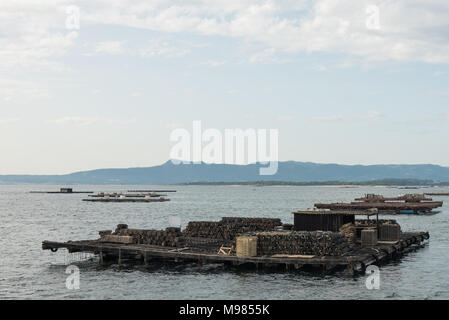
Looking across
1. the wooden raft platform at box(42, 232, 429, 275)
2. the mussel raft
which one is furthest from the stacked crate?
the wooden raft platform at box(42, 232, 429, 275)

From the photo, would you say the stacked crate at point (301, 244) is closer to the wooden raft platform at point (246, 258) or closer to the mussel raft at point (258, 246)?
the mussel raft at point (258, 246)

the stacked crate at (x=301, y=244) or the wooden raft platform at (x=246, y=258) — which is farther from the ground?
the stacked crate at (x=301, y=244)

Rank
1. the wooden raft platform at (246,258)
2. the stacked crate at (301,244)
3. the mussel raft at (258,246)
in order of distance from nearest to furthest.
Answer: the wooden raft platform at (246,258) → the mussel raft at (258,246) → the stacked crate at (301,244)

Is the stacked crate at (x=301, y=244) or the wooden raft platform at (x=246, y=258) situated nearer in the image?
the wooden raft platform at (x=246, y=258)

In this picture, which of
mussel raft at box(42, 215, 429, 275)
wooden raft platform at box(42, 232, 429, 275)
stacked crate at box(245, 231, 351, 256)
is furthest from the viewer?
stacked crate at box(245, 231, 351, 256)

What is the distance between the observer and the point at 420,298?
125 ft

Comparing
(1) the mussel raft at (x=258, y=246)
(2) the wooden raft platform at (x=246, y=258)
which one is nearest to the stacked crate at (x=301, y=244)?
(1) the mussel raft at (x=258, y=246)

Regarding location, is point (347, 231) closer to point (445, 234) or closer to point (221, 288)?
point (221, 288)

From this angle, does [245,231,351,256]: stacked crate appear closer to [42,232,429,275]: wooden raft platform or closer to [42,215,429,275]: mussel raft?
[42,215,429,275]: mussel raft

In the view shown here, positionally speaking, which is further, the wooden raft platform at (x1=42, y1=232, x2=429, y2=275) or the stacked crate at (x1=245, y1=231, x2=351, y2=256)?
the stacked crate at (x1=245, y1=231, x2=351, y2=256)

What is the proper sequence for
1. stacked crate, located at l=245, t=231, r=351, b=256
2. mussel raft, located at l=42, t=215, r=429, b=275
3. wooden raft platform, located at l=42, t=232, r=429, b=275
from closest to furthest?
wooden raft platform, located at l=42, t=232, r=429, b=275 → mussel raft, located at l=42, t=215, r=429, b=275 → stacked crate, located at l=245, t=231, r=351, b=256

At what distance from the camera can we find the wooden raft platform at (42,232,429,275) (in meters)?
43.8

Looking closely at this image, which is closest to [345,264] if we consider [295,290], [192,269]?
[295,290]

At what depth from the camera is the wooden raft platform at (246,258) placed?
1726 inches
